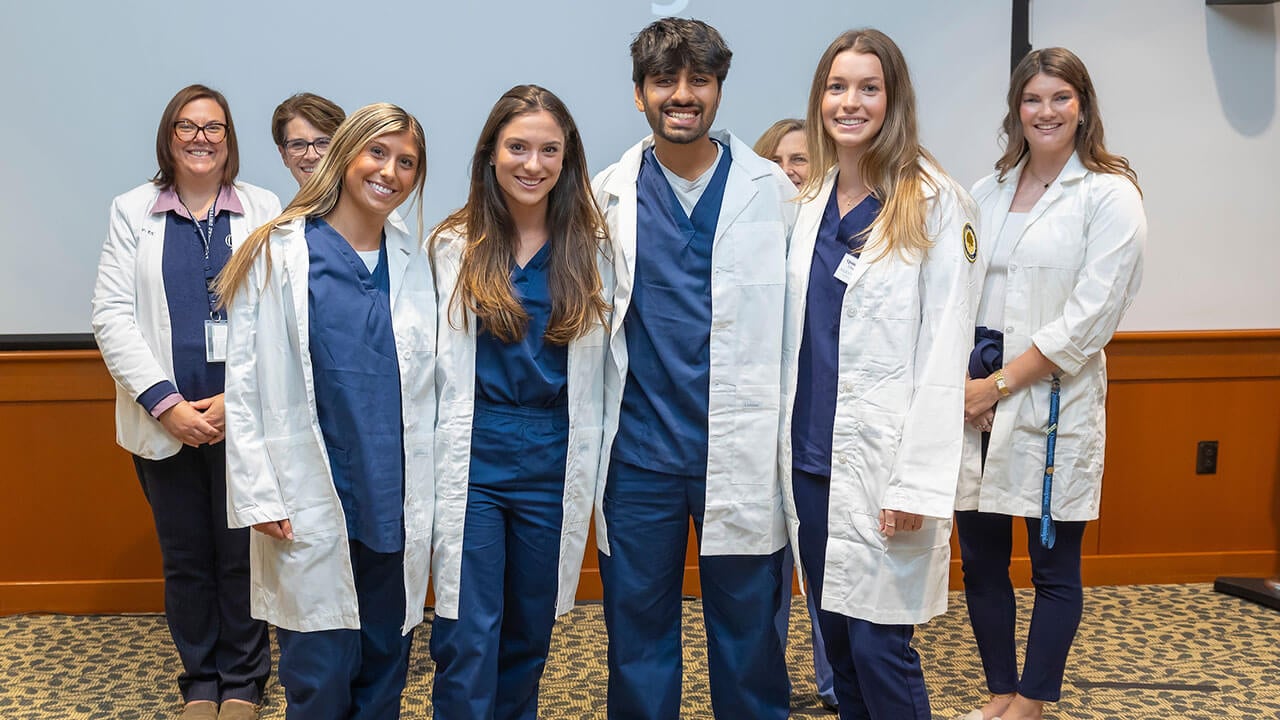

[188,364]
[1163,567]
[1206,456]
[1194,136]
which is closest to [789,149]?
[188,364]

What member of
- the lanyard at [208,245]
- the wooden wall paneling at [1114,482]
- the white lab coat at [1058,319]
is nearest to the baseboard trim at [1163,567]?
the wooden wall paneling at [1114,482]

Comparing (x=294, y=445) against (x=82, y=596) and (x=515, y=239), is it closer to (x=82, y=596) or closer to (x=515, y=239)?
(x=515, y=239)

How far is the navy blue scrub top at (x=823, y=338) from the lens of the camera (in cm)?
211

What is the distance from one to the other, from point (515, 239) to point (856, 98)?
0.73 m

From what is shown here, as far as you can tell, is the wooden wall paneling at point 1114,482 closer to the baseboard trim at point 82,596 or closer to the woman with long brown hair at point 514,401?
the baseboard trim at point 82,596

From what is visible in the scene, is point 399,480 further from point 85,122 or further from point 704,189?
point 85,122

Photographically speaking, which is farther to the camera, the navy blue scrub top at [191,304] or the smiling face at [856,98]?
the navy blue scrub top at [191,304]

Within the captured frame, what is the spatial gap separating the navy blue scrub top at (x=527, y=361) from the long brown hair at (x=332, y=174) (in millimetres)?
370

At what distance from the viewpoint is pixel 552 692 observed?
2936 millimetres

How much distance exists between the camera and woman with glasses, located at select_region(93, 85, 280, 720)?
8.68 ft

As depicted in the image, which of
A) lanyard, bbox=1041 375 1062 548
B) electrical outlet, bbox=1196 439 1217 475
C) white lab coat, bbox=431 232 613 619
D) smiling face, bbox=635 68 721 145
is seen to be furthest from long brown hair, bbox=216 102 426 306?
electrical outlet, bbox=1196 439 1217 475

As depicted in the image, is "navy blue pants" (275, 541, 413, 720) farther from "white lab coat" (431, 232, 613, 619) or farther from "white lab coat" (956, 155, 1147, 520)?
"white lab coat" (956, 155, 1147, 520)

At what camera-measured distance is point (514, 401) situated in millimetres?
2139

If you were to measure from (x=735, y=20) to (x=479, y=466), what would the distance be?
1994 mm
